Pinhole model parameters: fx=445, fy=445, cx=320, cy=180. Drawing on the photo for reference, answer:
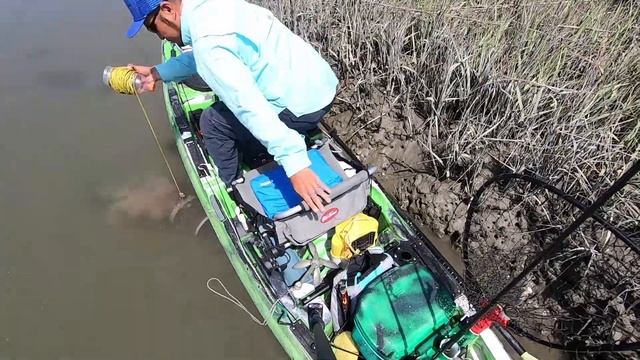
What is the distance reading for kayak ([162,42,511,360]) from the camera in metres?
2.20

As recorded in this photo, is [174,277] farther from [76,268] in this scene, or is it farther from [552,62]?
[552,62]

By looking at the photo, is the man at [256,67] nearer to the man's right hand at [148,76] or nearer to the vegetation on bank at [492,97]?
the man's right hand at [148,76]

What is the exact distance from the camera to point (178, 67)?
9.98ft

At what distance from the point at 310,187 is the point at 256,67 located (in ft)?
2.17

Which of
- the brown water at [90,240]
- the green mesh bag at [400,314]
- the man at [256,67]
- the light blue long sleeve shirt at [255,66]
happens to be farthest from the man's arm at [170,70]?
the green mesh bag at [400,314]

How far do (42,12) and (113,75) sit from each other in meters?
3.95

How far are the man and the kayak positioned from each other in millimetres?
373

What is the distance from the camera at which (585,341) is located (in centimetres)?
258

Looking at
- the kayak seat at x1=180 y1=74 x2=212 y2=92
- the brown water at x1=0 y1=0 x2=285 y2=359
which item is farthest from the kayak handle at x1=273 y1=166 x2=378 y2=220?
the kayak seat at x1=180 y1=74 x2=212 y2=92

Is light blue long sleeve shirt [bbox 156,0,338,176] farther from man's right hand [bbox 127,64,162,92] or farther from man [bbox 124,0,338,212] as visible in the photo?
man's right hand [bbox 127,64,162,92]

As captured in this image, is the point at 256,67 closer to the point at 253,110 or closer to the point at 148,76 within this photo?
the point at 253,110

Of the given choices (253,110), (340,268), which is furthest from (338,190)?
(253,110)

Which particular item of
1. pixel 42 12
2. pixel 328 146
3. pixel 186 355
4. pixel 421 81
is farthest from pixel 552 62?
pixel 42 12

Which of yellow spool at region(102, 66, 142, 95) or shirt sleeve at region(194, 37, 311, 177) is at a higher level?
shirt sleeve at region(194, 37, 311, 177)
